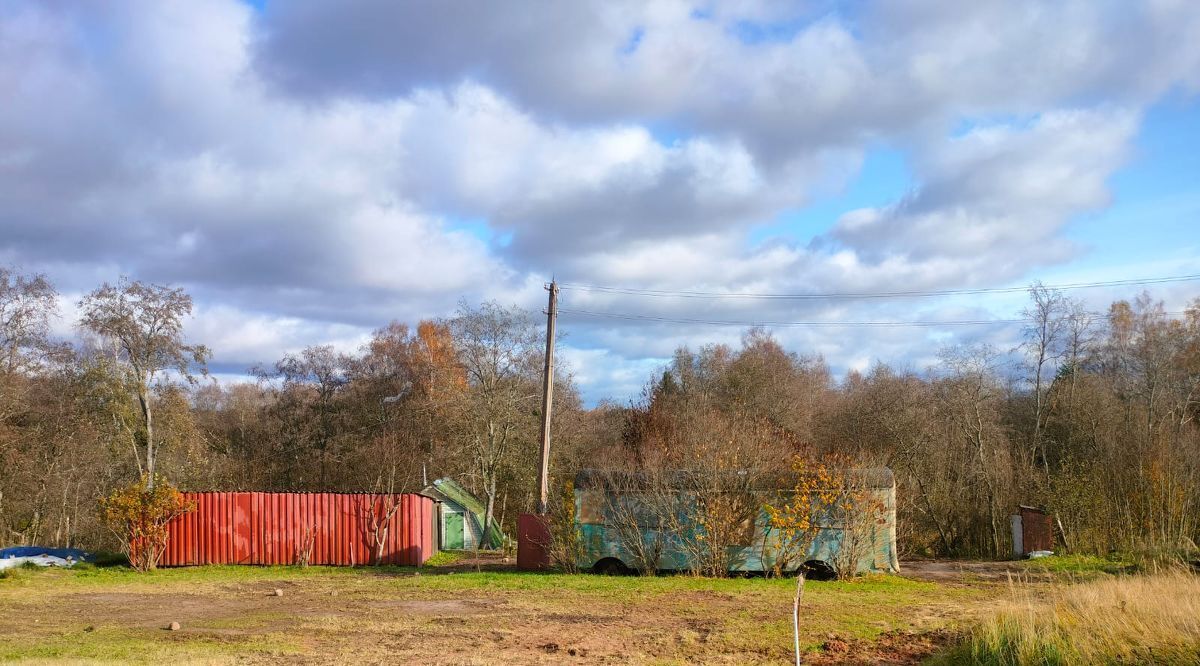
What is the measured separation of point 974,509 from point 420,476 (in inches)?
851

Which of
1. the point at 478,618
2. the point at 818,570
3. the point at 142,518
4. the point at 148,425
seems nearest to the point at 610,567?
the point at 818,570

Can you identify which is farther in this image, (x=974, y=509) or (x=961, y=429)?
(x=961, y=429)

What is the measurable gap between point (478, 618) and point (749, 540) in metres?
7.51

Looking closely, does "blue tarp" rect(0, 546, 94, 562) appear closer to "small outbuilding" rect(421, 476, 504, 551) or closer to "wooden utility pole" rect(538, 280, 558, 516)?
"small outbuilding" rect(421, 476, 504, 551)

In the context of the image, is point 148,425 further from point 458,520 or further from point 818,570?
point 818,570

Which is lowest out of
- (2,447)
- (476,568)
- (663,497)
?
(476,568)

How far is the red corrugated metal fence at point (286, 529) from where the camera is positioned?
22.1 m

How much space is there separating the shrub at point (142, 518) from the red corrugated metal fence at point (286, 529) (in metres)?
0.56

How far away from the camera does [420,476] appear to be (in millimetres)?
36812

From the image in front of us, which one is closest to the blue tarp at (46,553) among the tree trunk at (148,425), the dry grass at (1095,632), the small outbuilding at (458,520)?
the tree trunk at (148,425)

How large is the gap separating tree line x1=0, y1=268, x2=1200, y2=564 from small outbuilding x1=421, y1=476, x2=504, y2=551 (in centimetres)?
112

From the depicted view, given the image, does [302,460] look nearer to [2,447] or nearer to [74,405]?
[74,405]

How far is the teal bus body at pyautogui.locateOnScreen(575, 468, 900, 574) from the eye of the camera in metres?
18.1

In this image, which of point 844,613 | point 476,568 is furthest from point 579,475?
point 844,613
